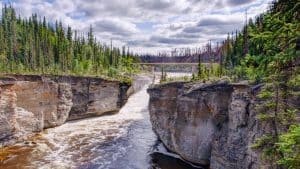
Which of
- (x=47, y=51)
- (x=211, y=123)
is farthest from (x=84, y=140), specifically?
(x=47, y=51)

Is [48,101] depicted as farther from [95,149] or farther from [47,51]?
[47,51]

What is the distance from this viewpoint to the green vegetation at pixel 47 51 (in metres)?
70.6

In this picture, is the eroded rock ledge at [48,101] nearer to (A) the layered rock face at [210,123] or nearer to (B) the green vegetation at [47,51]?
(B) the green vegetation at [47,51]

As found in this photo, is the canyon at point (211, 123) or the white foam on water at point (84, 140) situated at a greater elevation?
the canyon at point (211, 123)

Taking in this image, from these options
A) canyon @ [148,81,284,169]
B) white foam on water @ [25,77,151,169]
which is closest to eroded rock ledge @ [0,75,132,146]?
white foam on water @ [25,77,151,169]

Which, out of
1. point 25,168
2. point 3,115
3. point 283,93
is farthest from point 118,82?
point 283,93

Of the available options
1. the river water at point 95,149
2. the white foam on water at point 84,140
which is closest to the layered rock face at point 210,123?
the river water at point 95,149

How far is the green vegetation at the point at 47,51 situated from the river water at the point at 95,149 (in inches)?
682

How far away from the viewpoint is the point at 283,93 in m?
12.1

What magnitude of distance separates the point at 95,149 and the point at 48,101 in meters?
15.2

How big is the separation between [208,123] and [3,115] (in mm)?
23833

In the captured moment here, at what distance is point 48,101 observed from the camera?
4678 cm

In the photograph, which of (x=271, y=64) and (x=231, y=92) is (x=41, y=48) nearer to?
(x=231, y=92)

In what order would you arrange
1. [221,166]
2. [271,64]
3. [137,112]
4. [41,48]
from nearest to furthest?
[271,64] → [221,166] → [137,112] → [41,48]
